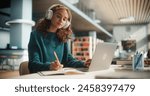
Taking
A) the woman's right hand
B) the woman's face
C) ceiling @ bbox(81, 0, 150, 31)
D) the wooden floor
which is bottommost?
the wooden floor

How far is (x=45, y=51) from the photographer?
6.53 feet

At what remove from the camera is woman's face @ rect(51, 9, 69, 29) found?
207 centimetres

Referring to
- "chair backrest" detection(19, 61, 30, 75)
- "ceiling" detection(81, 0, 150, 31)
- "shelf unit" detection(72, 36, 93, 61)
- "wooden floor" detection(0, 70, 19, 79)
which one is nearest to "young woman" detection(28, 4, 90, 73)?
"chair backrest" detection(19, 61, 30, 75)

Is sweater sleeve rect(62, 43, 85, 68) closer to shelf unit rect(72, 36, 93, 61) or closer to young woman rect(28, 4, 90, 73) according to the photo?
young woman rect(28, 4, 90, 73)

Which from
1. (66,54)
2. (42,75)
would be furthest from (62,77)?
(66,54)

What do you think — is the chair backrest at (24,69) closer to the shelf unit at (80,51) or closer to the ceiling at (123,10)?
the shelf unit at (80,51)

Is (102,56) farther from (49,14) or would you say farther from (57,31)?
(49,14)

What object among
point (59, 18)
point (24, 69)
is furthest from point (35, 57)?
point (59, 18)

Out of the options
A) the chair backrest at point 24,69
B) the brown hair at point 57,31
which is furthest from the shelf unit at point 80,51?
the chair backrest at point 24,69

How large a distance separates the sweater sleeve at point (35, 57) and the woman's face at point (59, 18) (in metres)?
0.25

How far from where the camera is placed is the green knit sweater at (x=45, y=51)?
1.84 meters

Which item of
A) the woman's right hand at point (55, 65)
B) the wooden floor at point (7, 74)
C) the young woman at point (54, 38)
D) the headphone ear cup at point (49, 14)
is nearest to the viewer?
the woman's right hand at point (55, 65)

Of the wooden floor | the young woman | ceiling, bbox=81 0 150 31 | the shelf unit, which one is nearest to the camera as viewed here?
the young woman

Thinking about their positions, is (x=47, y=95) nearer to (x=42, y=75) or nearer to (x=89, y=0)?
(x=42, y=75)
